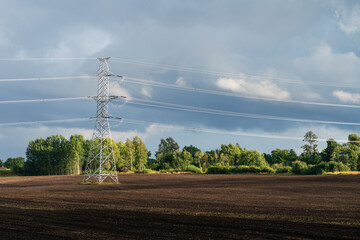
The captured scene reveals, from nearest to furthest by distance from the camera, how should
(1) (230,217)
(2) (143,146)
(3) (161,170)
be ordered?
(1) (230,217), (3) (161,170), (2) (143,146)

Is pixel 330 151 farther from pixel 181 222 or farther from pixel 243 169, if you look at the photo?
pixel 181 222

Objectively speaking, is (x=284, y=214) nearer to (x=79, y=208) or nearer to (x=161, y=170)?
(x=79, y=208)

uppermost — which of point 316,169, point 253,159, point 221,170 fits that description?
point 253,159

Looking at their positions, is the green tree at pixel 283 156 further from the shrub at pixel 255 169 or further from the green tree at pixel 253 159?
the shrub at pixel 255 169

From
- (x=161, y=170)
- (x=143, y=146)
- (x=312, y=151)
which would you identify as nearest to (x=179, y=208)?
(x=161, y=170)

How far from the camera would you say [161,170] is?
100875 millimetres

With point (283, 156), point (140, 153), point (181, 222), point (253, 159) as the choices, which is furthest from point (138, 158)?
point (181, 222)

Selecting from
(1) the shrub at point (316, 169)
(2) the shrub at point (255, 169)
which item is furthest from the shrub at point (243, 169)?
(1) the shrub at point (316, 169)

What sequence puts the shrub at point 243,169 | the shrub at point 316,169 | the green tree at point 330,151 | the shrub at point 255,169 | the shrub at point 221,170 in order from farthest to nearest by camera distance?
the green tree at point 330,151, the shrub at point 221,170, the shrub at point 243,169, the shrub at point 255,169, the shrub at point 316,169

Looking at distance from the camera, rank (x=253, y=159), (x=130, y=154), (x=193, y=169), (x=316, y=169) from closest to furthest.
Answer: (x=316, y=169) < (x=193, y=169) < (x=253, y=159) < (x=130, y=154)

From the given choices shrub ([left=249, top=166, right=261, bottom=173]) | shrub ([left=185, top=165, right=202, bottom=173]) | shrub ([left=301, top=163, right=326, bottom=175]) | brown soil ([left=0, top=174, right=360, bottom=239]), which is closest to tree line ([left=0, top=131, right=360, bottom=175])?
shrub ([left=185, top=165, right=202, bottom=173])

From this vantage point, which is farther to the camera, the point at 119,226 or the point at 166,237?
the point at 119,226

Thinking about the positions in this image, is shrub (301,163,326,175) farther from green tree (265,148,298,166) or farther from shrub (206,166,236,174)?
green tree (265,148,298,166)

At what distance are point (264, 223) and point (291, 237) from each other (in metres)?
2.85
